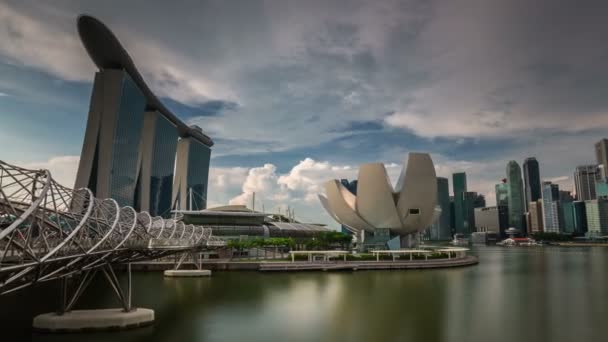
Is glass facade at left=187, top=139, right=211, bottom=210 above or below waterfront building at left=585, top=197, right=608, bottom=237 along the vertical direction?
above

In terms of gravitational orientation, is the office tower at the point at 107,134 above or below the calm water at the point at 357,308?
above

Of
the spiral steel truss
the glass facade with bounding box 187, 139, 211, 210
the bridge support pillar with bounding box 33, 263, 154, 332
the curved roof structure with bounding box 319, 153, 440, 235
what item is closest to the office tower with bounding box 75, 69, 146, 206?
the curved roof structure with bounding box 319, 153, 440, 235

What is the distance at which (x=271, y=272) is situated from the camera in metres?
41.8

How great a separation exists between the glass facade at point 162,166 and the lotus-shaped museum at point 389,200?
6323cm

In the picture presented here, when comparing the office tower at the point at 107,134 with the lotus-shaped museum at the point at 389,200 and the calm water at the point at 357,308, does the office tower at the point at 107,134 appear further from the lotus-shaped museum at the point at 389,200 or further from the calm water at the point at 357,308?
the calm water at the point at 357,308

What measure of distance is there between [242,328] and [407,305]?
9378 millimetres

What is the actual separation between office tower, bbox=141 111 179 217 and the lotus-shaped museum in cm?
5768

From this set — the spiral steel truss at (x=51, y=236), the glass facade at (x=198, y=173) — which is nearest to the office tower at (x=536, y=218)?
the glass facade at (x=198, y=173)

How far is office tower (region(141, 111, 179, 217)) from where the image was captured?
10381 centimetres

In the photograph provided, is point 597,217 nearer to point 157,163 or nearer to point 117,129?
point 157,163

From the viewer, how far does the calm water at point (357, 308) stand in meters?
16.9

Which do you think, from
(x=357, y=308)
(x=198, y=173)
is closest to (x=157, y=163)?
(x=198, y=173)

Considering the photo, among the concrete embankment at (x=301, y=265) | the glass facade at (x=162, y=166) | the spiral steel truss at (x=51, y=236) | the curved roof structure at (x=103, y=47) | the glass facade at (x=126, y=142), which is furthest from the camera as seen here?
the glass facade at (x=162, y=166)

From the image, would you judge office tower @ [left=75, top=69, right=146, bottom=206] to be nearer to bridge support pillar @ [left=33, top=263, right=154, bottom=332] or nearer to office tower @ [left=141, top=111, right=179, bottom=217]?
office tower @ [left=141, top=111, right=179, bottom=217]
